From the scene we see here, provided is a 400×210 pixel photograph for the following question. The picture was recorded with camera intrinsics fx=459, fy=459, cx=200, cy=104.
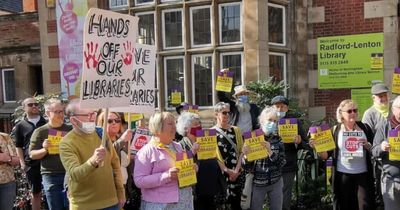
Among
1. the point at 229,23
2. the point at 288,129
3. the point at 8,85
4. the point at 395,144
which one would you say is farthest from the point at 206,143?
the point at 8,85

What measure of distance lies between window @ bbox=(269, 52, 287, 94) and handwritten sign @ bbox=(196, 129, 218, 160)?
4448 mm

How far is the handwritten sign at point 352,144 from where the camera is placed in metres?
5.14

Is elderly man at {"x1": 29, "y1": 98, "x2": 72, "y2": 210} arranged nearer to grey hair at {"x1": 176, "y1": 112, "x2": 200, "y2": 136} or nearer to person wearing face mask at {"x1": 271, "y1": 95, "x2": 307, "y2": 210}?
grey hair at {"x1": 176, "y1": 112, "x2": 200, "y2": 136}

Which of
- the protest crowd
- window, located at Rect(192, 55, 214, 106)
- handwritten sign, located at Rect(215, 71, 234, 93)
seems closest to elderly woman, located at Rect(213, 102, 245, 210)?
the protest crowd

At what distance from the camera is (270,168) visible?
5.20 m

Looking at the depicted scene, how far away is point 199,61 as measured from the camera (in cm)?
929

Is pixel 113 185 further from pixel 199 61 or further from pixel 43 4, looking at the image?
pixel 43 4

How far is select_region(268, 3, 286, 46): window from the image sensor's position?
9.16 metres

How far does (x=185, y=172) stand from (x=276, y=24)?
19.7 feet

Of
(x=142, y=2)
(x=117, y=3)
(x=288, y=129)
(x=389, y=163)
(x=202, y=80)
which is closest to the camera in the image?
(x=389, y=163)

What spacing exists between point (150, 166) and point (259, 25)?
17.6 ft

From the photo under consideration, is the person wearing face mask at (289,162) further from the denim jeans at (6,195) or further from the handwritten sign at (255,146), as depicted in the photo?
the denim jeans at (6,195)

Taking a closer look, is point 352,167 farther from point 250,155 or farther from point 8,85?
point 8,85

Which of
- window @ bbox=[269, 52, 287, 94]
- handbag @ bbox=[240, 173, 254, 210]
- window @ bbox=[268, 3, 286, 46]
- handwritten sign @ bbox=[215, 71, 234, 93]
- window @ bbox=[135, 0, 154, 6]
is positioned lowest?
handbag @ bbox=[240, 173, 254, 210]
